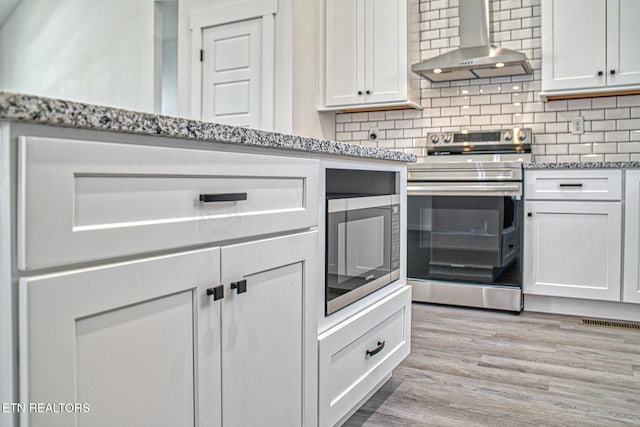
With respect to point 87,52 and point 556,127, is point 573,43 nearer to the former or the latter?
point 556,127

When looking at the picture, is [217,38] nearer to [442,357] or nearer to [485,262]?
[485,262]

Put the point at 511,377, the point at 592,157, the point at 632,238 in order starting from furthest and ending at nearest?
the point at 592,157 → the point at 632,238 → the point at 511,377

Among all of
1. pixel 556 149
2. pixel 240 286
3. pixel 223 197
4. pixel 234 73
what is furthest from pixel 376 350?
pixel 234 73

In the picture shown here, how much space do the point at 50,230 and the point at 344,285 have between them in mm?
985

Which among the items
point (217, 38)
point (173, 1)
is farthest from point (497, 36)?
point (173, 1)

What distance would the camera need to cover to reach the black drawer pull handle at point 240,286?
1.01 m

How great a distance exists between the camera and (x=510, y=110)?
3.79 meters

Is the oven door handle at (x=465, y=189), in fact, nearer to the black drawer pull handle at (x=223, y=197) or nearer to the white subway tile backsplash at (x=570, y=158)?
the white subway tile backsplash at (x=570, y=158)

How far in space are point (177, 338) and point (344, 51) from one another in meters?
3.60

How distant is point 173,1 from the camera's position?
4816 mm

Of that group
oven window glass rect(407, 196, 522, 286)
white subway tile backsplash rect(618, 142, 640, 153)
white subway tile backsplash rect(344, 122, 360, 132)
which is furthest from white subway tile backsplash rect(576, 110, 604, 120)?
white subway tile backsplash rect(344, 122, 360, 132)

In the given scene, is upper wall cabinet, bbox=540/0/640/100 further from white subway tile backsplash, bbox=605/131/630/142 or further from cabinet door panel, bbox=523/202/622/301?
cabinet door panel, bbox=523/202/622/301

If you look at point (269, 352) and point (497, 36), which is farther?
point (497, 36)

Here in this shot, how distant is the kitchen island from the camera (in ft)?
2.11
